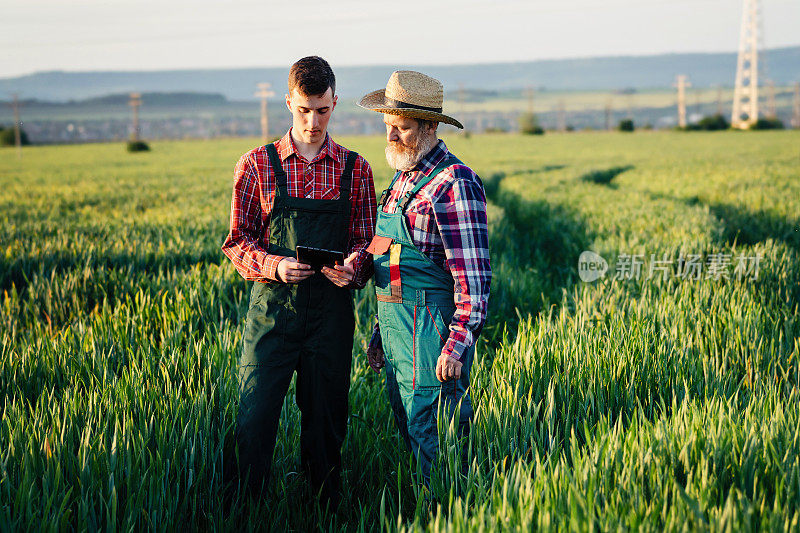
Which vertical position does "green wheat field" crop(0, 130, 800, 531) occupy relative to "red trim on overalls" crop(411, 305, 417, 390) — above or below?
below

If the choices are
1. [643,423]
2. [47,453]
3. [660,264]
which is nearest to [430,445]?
[643,423]

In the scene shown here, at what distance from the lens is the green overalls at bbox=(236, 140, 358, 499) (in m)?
2.89

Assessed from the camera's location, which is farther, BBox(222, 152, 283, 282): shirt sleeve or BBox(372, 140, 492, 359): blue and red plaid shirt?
BBox(222, 152, 283, 282): shirt sleeve

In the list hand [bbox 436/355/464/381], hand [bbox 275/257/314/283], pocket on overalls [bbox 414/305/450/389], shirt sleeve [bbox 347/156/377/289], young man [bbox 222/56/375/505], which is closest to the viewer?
hand [bbox 436/355/464/381]

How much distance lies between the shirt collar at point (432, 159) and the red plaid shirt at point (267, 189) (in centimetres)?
43

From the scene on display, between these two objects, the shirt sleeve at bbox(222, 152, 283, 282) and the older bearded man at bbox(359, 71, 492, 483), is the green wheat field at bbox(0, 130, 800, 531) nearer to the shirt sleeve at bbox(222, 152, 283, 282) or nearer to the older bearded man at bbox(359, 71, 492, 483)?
the older bearded man at bbox(359, 71, 492, 483)

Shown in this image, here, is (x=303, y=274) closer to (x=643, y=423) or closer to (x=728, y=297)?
(x=643, y=423)

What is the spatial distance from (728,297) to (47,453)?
5.01 m

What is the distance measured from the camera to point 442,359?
2.51 m

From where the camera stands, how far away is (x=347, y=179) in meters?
2.96

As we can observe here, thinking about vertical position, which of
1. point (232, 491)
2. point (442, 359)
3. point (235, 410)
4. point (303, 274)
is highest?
point (303, 274)

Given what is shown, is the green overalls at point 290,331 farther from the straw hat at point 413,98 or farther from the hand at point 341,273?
the straw hat at point 413,98

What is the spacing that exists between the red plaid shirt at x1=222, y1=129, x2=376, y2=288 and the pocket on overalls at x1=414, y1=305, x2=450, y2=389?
38 cm

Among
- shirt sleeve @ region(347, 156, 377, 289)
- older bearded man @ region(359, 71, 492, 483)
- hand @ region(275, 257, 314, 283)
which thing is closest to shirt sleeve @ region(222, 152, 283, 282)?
hand @ region(275, 257, 314, 283)
